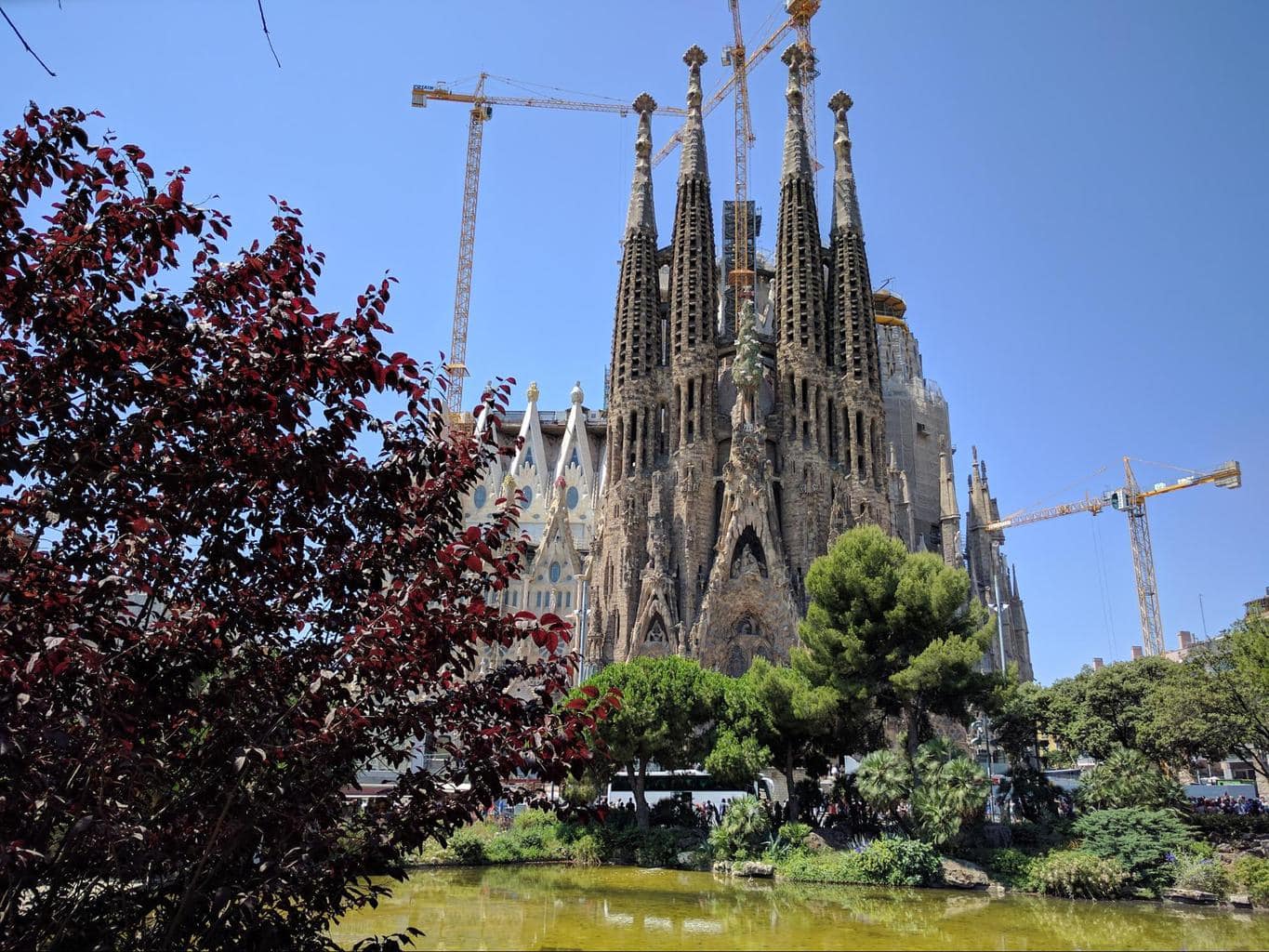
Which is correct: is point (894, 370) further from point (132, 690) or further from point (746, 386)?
point (132, 690)

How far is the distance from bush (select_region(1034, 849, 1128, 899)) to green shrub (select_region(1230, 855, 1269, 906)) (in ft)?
6.29

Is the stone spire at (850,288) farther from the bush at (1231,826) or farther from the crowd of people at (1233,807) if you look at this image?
the bush at (1231,826)

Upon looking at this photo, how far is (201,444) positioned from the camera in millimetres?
5566


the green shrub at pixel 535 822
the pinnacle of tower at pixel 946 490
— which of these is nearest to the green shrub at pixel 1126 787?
the green shrub at pixel 535 822

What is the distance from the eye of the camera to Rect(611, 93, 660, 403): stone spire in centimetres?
4728

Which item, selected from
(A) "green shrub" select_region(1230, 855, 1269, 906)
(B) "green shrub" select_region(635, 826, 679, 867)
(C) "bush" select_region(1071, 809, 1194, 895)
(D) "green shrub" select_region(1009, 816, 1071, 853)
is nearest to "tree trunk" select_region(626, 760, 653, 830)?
(B) "green shrub" select_region(635, 826, 679, 867)

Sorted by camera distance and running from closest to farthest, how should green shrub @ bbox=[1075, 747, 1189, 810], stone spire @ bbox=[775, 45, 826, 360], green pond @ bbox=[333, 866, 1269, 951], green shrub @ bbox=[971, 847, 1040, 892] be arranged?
green pond @ bbox=[333, 866, 1269, 951], green shrub @ bbox=[971, 847, 1040, 892], green shrub @ bbox=[1075, 747, 1189, 810], stone spire @ bbox=[775, 45, 826, 360]

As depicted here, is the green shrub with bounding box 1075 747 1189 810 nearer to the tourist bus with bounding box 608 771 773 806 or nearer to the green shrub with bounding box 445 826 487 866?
the tourist bus with bounding box 608 771 773 806

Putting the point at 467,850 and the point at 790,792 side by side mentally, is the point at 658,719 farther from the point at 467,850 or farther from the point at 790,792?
the point at 467,850

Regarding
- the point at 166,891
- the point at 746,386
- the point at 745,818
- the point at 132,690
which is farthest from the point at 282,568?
the point at 746,386

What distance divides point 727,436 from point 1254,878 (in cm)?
3187

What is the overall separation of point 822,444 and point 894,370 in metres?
22.2

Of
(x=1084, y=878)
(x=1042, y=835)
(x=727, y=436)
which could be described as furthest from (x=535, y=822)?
(x=727, y=436)

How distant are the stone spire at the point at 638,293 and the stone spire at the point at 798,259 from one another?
660cm
